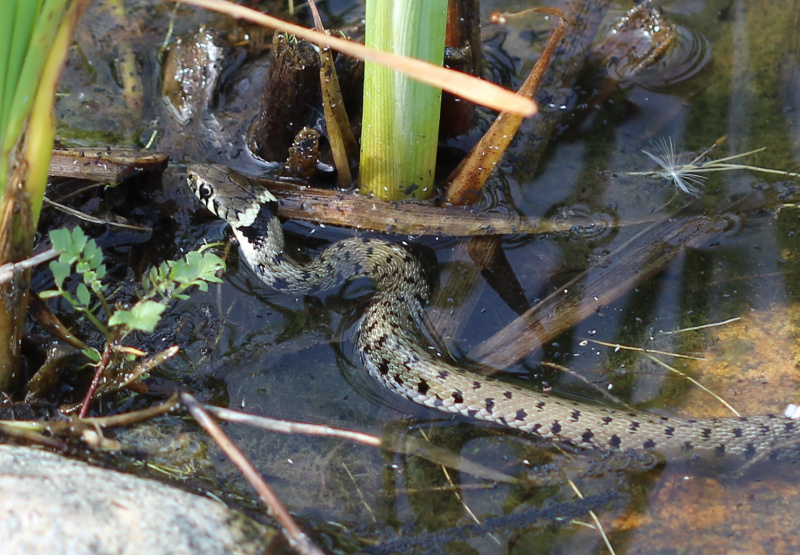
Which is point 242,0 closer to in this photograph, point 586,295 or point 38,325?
point 38,325

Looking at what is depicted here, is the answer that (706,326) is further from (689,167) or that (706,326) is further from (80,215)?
(80,215)

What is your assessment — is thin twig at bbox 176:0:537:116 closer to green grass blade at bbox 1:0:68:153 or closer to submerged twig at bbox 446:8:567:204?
green grass blade at bbox 1:0:68:153

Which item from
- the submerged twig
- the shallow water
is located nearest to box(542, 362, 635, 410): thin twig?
the shallow water

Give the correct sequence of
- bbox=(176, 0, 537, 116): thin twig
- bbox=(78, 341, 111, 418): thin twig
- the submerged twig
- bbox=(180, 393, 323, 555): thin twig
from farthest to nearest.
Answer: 1. the submerged twig
2. bbox=(78, 341, 111, 418): thin twig
3. bbox=(180, 393, 323, 555): thin twig
4. bbox=(176, 0, 537, 116): thin twig

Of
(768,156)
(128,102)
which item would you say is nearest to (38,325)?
(128,102)

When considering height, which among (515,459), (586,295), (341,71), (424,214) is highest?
(341,71)

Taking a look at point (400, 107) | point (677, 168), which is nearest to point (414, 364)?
point (400, 107)

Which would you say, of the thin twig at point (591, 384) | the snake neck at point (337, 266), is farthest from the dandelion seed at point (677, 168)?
the snake neck at point (337, 266)
